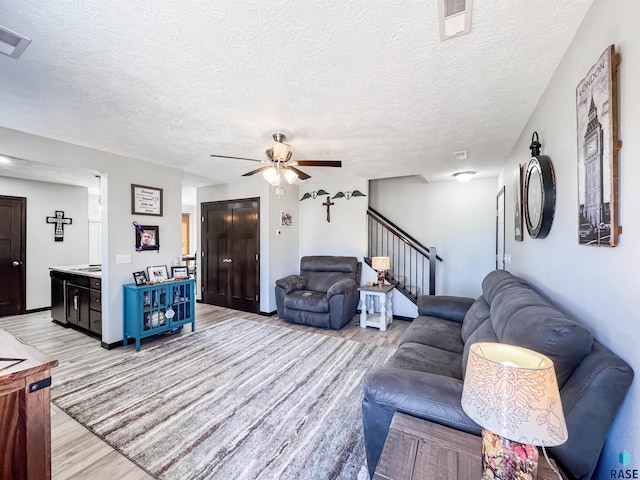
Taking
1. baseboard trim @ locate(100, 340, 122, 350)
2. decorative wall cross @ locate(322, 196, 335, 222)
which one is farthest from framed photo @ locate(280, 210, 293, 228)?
baseboard trim @ locate(100, 340, 122, 350)

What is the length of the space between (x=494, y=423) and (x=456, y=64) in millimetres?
1883

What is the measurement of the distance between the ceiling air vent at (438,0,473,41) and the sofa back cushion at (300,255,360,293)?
368 centimetres

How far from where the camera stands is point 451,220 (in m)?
5.26

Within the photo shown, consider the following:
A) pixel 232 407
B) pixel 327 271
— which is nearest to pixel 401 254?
pixel 327 271

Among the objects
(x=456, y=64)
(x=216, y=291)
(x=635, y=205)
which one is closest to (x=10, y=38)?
(x=456, y=64)

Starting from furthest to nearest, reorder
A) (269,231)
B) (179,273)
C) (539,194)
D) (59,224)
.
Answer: (59,224) → (269,231) → (179,273) → (539,194)

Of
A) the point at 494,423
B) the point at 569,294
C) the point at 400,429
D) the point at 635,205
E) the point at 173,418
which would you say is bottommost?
the point at 173,418

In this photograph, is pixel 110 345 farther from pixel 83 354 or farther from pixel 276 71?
→ pixel 276 71

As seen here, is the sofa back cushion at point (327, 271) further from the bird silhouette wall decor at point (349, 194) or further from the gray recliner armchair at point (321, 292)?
the bird silhouette wall decor at point (349, 194)

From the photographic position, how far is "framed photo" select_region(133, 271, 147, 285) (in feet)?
11.5

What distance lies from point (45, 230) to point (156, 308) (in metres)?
3.46

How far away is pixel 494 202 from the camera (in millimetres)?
4922

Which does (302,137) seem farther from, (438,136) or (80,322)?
(80,322)

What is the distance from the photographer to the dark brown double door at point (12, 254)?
15.0ft
